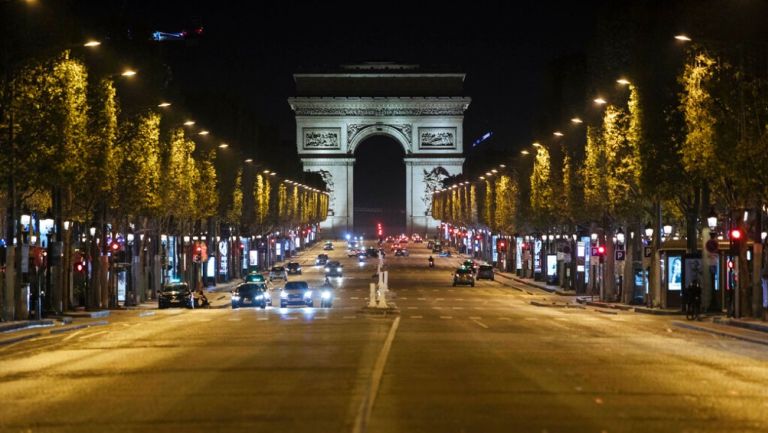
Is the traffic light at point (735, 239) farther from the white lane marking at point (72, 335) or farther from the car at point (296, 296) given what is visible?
the car at point (296, 296)

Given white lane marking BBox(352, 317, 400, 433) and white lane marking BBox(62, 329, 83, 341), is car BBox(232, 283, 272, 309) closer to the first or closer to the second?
white lane marking BBox(62, 329, 83, 341)

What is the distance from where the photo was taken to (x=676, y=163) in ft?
168

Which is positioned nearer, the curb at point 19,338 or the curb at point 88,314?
the curb at point 19,338

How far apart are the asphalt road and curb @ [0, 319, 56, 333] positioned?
7.32ft

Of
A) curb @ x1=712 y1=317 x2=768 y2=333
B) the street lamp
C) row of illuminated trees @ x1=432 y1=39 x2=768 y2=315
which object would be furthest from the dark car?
curb @ x1=712 y1=317 x2=768 y2=333

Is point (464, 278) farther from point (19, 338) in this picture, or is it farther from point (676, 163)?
point (19, 338)

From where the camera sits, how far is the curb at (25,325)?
40.4 meters

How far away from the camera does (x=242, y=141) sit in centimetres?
11756

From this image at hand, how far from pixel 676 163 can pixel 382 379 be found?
3196 centimetres

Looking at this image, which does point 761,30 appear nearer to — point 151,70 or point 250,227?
point 151,70

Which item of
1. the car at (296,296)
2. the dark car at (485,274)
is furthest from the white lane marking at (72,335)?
the dark car at (485,274)

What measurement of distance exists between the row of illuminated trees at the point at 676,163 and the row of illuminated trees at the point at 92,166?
769 inches

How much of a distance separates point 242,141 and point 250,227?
7261mm

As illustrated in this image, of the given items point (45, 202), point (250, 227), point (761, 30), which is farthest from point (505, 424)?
point (250, 227)
